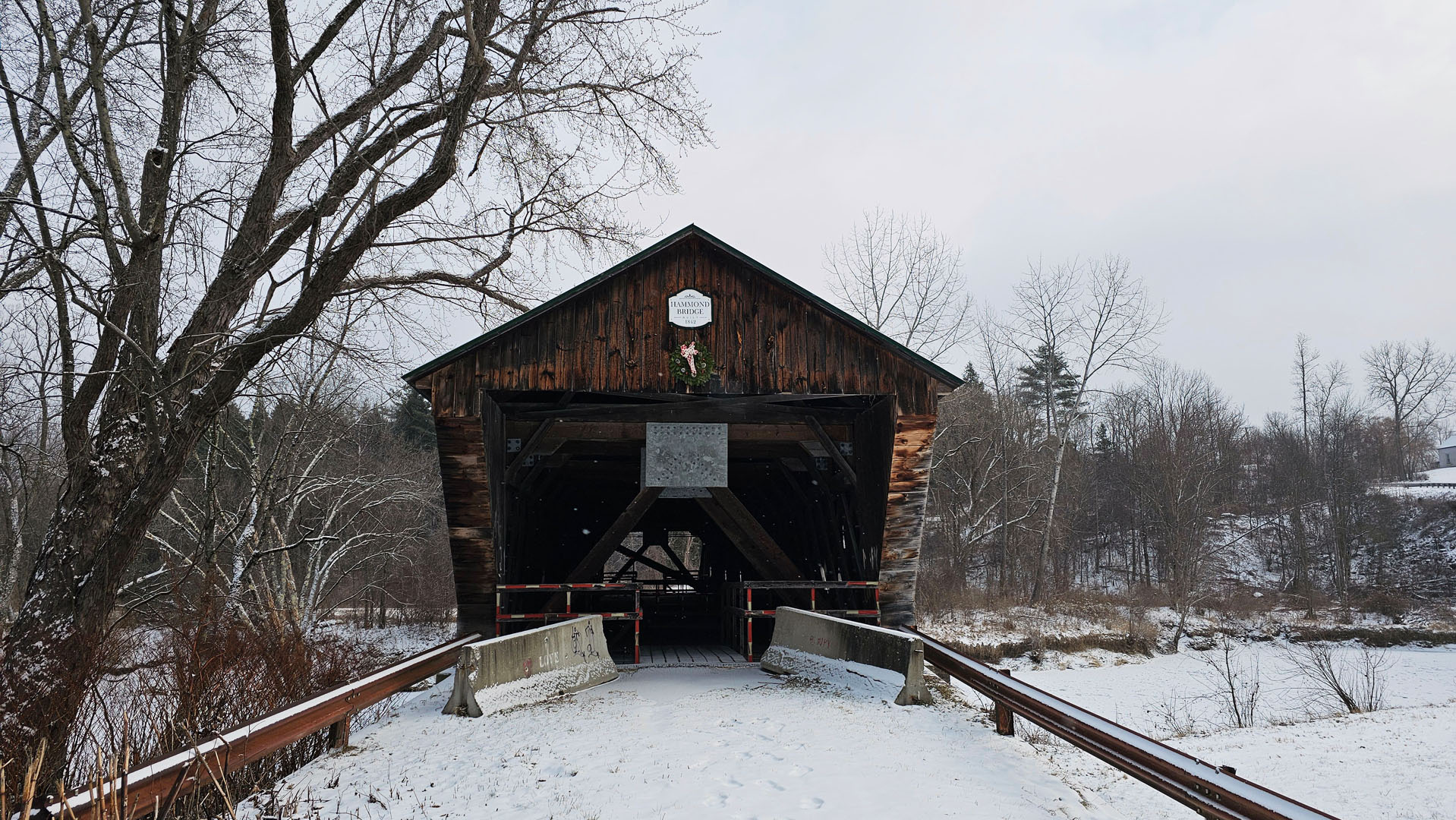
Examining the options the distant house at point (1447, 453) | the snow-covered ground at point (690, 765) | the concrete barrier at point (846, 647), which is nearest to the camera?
the snow-covered ground at point (690, 765)

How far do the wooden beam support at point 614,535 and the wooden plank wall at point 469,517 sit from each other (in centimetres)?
110

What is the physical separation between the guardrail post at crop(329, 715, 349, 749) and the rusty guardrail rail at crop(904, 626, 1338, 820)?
4.45 meters

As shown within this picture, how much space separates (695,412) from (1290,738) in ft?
24.1

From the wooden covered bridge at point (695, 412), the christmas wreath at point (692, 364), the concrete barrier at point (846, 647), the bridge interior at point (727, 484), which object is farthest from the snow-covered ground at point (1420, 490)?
the christmas wreath at point (692, 364)

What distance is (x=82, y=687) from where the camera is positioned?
4.91m

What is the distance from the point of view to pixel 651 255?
9.83 m

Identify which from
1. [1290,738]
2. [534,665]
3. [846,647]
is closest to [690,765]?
[534,665]

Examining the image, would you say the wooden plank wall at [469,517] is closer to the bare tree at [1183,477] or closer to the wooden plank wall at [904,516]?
the wooden plank wall at [904,516]

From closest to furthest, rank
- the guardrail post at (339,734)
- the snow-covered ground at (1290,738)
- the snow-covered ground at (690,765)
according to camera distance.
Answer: the snow-covered ground at (690,765)
the guardrail post at (339,734)
the snow-covered ground at (1290,738)

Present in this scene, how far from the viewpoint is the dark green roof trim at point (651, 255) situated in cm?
929

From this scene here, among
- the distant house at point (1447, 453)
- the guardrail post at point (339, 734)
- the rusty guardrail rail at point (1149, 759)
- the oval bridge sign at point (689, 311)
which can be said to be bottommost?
the guardrail post at point (339, 734)

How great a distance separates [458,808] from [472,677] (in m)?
2.41

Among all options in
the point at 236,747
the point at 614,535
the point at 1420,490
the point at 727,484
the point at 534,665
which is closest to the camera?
the point at 236,747

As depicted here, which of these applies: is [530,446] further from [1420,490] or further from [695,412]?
[1420,490]
